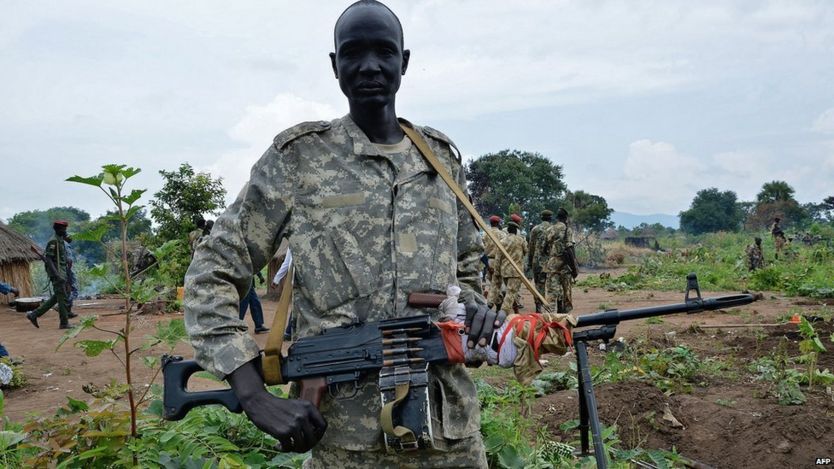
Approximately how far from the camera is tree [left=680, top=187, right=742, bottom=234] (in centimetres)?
5472

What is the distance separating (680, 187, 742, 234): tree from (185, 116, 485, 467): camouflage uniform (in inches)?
2236

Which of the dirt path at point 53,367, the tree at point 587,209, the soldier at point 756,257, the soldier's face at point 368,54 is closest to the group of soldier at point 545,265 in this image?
the dirt path at point 53,367

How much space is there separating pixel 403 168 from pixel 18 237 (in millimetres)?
16106

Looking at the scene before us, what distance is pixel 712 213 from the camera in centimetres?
5509

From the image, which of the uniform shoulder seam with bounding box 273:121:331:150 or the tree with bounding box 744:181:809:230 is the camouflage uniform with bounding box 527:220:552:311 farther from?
the tree with bounding box 744:181:809:230

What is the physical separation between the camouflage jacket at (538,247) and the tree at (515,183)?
2533 cm

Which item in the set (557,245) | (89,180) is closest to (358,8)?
(89,180)

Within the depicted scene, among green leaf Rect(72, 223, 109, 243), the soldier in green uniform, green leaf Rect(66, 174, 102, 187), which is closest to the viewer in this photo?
green leaf Rect(66, 174, 102, 187)

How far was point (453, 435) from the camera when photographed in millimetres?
1762

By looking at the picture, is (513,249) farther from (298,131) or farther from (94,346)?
(298,131)

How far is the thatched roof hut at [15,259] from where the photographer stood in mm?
14430

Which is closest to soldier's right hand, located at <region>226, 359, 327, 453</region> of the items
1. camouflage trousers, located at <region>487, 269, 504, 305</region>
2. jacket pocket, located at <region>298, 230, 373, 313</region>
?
jacket pocket, located at <region>298, 230, 373, 313</region>

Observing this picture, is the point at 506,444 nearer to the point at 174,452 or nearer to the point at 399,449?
the point at 174,452

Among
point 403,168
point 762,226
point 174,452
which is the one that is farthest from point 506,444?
point 762,226
